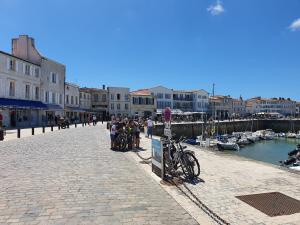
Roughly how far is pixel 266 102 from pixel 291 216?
151 m

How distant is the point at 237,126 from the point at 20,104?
51.0 meters

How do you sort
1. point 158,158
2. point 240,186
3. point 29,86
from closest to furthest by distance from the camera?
point 240,186 → point 158,158 → point 29,86

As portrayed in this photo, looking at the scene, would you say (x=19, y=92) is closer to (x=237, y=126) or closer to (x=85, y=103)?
(x=85, y=103)

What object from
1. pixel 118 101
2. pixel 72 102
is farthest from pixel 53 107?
pixel 118 101

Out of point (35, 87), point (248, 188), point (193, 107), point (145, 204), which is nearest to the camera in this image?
point (145, 204)

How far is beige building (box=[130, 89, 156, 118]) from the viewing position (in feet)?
278

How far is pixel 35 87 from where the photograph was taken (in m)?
47.1

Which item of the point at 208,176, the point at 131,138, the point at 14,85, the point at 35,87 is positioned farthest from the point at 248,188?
the point at 35,87

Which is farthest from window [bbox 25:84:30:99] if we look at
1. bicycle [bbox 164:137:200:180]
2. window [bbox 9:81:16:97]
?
bicycle [bbox 164:137:200:180]

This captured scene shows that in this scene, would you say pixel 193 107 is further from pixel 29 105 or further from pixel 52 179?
pixel 52 179

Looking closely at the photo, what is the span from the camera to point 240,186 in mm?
8969

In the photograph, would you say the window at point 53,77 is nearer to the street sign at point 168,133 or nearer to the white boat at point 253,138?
the white boat at point 253,138

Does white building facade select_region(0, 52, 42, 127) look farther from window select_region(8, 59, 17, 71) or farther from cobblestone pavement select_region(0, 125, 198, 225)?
cobblestone pavement select_region(0, 125, 198, 225)

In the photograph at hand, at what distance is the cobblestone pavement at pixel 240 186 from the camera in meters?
6.43
